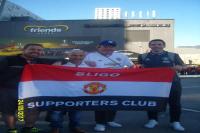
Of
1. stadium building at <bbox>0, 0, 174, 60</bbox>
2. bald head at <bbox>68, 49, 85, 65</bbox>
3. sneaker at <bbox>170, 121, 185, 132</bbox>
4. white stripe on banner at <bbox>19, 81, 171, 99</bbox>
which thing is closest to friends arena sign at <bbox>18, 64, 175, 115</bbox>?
white stripe on banner at <bbox>19, 81, 171, 99</bbox>

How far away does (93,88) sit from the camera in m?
7.18

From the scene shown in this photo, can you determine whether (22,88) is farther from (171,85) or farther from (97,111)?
(171,85)

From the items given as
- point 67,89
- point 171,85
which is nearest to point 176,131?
point 171,85

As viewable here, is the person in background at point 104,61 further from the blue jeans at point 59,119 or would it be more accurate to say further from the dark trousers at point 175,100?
the dark trousers at point 175,100

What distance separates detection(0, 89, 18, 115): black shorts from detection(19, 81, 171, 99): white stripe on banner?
4.5 inches

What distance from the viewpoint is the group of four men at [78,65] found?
6613mm

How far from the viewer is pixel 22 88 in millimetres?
6688

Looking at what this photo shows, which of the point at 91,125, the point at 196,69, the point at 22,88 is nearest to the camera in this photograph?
the point at 22,88

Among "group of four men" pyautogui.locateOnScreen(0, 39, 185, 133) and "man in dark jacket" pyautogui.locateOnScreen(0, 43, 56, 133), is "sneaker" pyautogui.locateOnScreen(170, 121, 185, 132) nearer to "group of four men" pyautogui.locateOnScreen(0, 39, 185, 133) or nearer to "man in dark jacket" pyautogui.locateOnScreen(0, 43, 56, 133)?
"group of four men" pyautogui.locateOnScreen(0, 39, 185, 133)

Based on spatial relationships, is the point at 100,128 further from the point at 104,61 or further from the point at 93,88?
the point at 104,61

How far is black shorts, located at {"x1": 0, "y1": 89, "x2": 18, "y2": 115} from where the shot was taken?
6602 millimetres

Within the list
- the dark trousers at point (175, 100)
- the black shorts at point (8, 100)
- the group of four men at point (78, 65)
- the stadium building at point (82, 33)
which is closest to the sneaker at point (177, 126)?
the group of four men at point (78, 65)

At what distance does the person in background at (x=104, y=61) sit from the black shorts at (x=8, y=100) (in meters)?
1.53

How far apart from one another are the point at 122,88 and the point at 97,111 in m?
0.63
